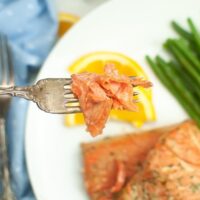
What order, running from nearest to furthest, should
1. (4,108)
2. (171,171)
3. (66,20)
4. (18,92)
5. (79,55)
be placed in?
(18,92)
(171,171)
(4,108)
(79,55)
(66,20)

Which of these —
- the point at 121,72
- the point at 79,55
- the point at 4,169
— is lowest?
the point at 4,169

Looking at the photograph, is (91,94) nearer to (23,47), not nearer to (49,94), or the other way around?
(49,94)

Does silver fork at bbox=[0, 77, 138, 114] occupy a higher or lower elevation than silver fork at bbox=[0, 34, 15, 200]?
lower

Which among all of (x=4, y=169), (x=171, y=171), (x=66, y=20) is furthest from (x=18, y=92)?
(x=66, y=20)

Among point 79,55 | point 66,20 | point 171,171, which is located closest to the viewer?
point 171,171

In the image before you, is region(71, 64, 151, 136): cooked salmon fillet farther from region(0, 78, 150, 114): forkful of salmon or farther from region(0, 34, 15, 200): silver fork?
region(0, 34, 15, 200): silver fork

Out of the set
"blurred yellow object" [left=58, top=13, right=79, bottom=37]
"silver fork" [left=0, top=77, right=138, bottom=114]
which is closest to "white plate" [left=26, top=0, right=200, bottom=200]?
"blurred yellow object" [left=58, top=13, right=79, bottom=37]

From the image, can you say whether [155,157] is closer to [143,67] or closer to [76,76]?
[143,67]

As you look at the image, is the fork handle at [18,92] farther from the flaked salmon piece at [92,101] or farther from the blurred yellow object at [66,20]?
the blurred yellow object at [66,20]

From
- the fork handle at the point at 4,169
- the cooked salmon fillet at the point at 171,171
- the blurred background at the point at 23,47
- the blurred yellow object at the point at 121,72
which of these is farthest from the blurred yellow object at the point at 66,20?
the cooked salmon fillet at the point at 171,171
